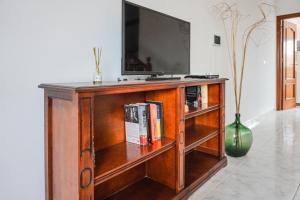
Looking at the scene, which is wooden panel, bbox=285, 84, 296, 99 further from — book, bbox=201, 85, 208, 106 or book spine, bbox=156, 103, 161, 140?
book spine, bbox=156, 103, 161, 140

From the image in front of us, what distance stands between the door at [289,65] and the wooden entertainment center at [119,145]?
411 centimetres

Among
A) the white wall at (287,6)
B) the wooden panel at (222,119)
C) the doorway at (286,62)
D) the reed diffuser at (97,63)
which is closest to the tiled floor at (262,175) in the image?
the wooden panel at (222,119)

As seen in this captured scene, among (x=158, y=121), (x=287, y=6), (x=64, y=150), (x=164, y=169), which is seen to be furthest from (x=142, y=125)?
(x=287, y=6)

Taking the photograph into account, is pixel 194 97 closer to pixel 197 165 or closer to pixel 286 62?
pixel 197 165

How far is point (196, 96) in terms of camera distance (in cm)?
237

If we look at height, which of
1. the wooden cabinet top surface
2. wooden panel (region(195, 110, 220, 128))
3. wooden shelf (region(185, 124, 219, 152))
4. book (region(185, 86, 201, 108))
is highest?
the wooden cabinet top surface

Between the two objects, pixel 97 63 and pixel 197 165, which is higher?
pixel 97 63

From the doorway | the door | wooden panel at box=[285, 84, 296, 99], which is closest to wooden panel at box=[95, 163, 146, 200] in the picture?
the doorway

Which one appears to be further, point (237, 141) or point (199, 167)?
point (237, 141)

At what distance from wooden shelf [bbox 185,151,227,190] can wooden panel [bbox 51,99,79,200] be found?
0.99m

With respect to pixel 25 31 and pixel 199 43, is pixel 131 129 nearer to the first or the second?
pixel 25 31

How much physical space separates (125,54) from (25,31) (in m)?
0.59

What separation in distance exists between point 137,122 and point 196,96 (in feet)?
2.83

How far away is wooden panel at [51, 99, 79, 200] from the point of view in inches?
47.1
